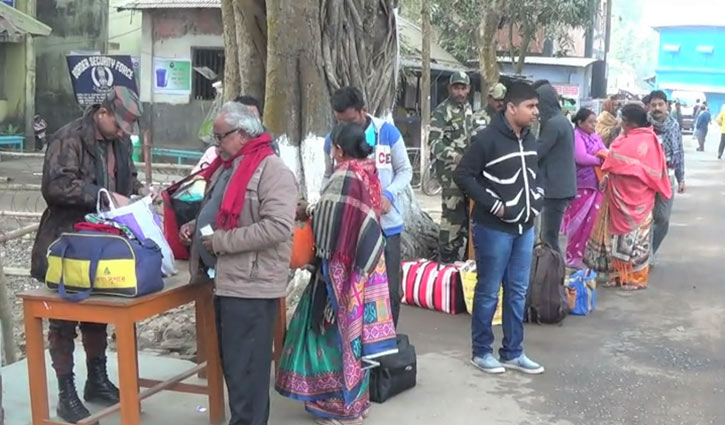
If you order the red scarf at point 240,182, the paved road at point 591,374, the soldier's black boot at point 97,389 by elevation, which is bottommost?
the paved road at point 591,374

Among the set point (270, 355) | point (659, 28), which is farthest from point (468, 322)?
point (659, 28)

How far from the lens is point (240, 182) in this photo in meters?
4.14

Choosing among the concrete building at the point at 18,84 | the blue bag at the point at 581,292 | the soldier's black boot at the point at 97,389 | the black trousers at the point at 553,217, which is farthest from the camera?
the concrete building at the point at 18,84

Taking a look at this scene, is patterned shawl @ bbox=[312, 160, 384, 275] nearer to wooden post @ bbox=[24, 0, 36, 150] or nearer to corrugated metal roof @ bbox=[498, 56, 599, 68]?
wooden post @ bbox=[24, 0, 36, 150]

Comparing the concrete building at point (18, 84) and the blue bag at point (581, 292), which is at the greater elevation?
the concrete building at point (18, 84)

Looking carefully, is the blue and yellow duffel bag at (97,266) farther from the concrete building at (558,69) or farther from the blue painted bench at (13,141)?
the concrete building at (558,69)

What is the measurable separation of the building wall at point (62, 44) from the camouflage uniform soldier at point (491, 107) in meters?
17.6

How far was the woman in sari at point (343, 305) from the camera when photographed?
4617 millimetres

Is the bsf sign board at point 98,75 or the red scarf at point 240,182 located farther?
the bsf sign board at point 98,75

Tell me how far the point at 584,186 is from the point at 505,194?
154 inches

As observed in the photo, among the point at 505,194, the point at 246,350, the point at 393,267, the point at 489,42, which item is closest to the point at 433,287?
the point at 393,267

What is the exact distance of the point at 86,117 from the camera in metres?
4.62

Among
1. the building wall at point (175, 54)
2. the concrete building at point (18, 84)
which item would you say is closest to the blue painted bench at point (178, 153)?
the building wall at point (175, 54)

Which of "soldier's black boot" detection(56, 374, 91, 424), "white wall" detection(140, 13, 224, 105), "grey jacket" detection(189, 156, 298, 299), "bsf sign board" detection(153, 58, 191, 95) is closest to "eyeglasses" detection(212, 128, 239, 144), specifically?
"grey jacket" detection(189, 156, 298, 299)
